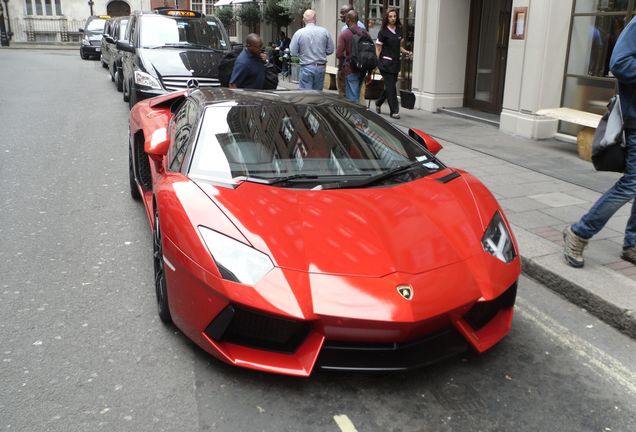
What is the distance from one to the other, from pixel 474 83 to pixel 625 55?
8593mm

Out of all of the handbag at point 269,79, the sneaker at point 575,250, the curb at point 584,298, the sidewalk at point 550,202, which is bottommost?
the curb at point 584,298

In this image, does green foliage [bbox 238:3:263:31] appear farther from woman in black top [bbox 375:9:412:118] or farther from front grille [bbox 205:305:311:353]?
front grille [bbox 205:305:311:353]

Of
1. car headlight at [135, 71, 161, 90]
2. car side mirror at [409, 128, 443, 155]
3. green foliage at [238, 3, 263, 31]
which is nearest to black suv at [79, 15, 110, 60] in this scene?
green foliage at [238, 3, 263, 31]

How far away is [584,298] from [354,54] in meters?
7.02

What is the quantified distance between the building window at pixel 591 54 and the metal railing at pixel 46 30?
44312 mm

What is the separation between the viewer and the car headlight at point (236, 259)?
2760 mm

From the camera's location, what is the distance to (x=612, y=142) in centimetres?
407

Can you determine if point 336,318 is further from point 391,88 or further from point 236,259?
point 391,88

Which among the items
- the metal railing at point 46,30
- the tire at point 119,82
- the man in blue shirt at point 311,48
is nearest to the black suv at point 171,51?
the man in blue shirt at point 311,48

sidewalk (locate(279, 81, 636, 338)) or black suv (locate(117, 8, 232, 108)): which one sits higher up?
black suv (locate(117, 8, 232, 108))

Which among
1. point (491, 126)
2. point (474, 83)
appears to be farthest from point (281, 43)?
point (491, 126)

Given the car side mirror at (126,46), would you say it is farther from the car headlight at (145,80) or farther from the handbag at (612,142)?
the handbag at (612,142)

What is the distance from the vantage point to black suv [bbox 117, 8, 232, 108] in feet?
32.3

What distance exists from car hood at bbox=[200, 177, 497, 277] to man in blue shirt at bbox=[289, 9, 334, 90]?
6.88 m
